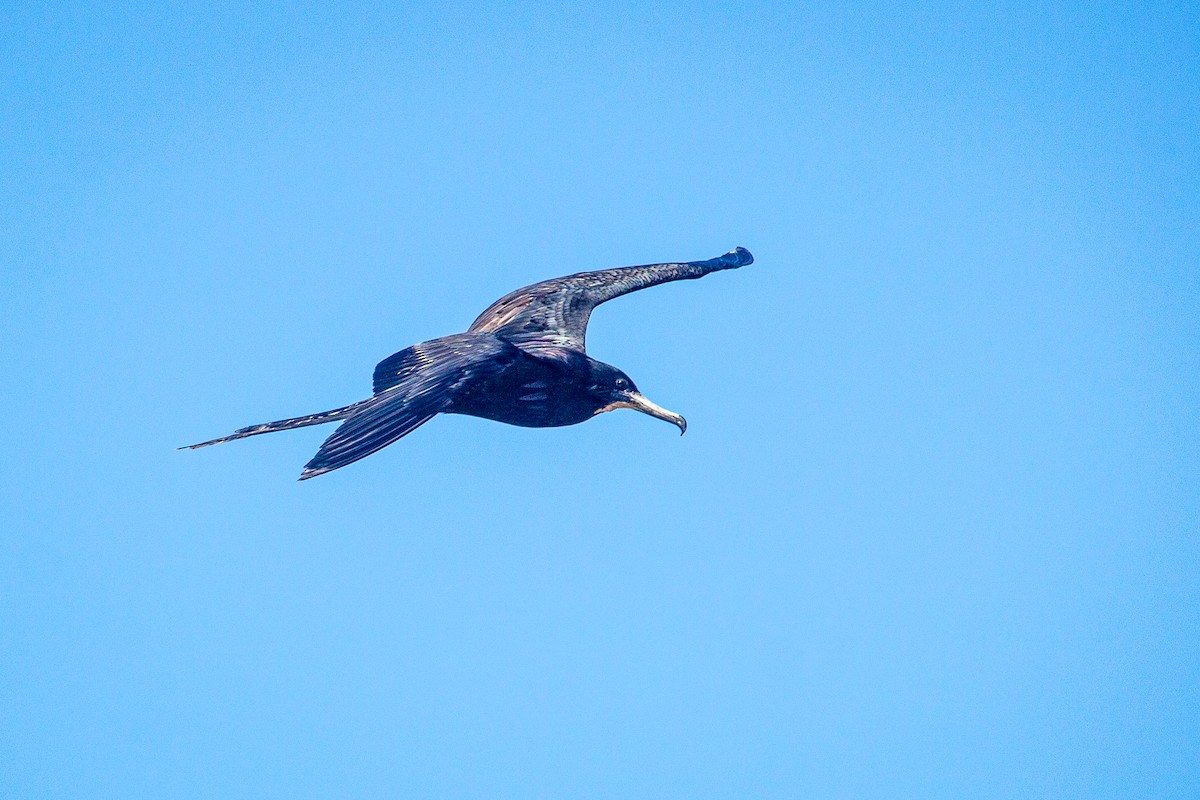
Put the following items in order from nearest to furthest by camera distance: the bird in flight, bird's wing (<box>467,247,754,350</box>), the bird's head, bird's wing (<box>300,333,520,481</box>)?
bird's wing (<box>300,333,520,481</box>) < the bird in flight < the bird's head < bird's wing (<box>467,247,754,350</box>)

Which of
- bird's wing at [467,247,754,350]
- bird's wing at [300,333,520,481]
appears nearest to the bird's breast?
bird's wing at [300,333,520,481]

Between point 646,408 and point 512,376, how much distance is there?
135 centimetres

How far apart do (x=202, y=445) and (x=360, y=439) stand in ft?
7.81

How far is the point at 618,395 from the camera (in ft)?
40.2

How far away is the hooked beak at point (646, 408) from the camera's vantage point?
39.8 ft

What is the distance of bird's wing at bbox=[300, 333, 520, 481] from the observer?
9.30m

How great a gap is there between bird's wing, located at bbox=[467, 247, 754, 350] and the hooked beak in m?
0.78

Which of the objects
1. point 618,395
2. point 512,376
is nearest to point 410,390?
point 512,376

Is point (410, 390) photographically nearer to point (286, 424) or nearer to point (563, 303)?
point (286, 424)

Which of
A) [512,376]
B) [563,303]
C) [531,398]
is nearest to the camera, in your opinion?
[512,376]

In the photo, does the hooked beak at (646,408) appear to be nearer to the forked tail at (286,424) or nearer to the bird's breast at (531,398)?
the bird's breast at (531,398)

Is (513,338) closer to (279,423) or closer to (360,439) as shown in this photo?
(279,423)

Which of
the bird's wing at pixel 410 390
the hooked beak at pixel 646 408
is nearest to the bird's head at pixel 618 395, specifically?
the hooked beak at pixel 646 408

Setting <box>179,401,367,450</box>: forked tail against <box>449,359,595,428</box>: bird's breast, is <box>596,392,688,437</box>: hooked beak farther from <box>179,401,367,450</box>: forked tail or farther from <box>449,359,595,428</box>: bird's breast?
<box>179,401,367,450</box>: forked tail
